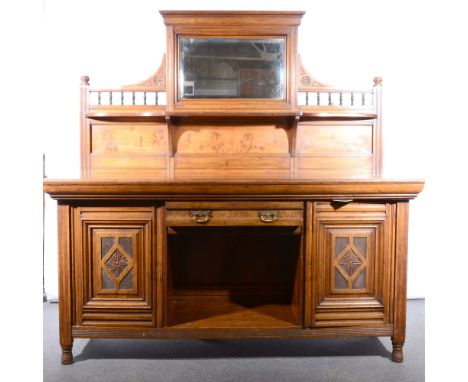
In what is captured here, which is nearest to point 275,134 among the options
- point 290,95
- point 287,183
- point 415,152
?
point 290,95

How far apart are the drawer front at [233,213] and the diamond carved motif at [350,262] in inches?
11.7

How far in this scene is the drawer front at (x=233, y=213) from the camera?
201 cm

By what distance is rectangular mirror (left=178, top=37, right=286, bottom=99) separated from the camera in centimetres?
240

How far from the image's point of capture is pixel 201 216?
2.01 m

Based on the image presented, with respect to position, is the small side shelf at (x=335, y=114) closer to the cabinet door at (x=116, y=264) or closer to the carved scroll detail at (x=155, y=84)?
the carved scroll detail at (x=155, y=84)

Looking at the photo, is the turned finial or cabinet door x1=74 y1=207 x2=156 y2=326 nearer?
cabinet door x1=74 y1=207 x2=156 y2=326

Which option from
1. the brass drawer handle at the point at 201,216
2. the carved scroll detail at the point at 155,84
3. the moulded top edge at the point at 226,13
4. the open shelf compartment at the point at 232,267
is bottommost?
the open shelf compartment at the point at 232,267

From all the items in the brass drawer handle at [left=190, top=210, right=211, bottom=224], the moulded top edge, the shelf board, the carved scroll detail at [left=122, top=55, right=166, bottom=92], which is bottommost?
the shelf board

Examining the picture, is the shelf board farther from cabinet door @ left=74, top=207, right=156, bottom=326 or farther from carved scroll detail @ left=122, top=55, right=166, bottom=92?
carved scroll detail @ left=122, top=55, right=166, bottom=92

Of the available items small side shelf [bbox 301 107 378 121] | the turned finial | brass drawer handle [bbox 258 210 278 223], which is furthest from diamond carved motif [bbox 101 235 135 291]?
small side shelf [bbox 301 107 378 121]

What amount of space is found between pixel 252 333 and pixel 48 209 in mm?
1808

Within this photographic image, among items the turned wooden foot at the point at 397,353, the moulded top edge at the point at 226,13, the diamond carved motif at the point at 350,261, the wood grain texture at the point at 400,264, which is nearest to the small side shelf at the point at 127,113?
the moulded top edge at the point at 226,13

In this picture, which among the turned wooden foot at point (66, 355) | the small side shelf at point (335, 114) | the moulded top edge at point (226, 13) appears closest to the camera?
the turned wooden foot at point (66, 355)

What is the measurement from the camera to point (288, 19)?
7.70ft
